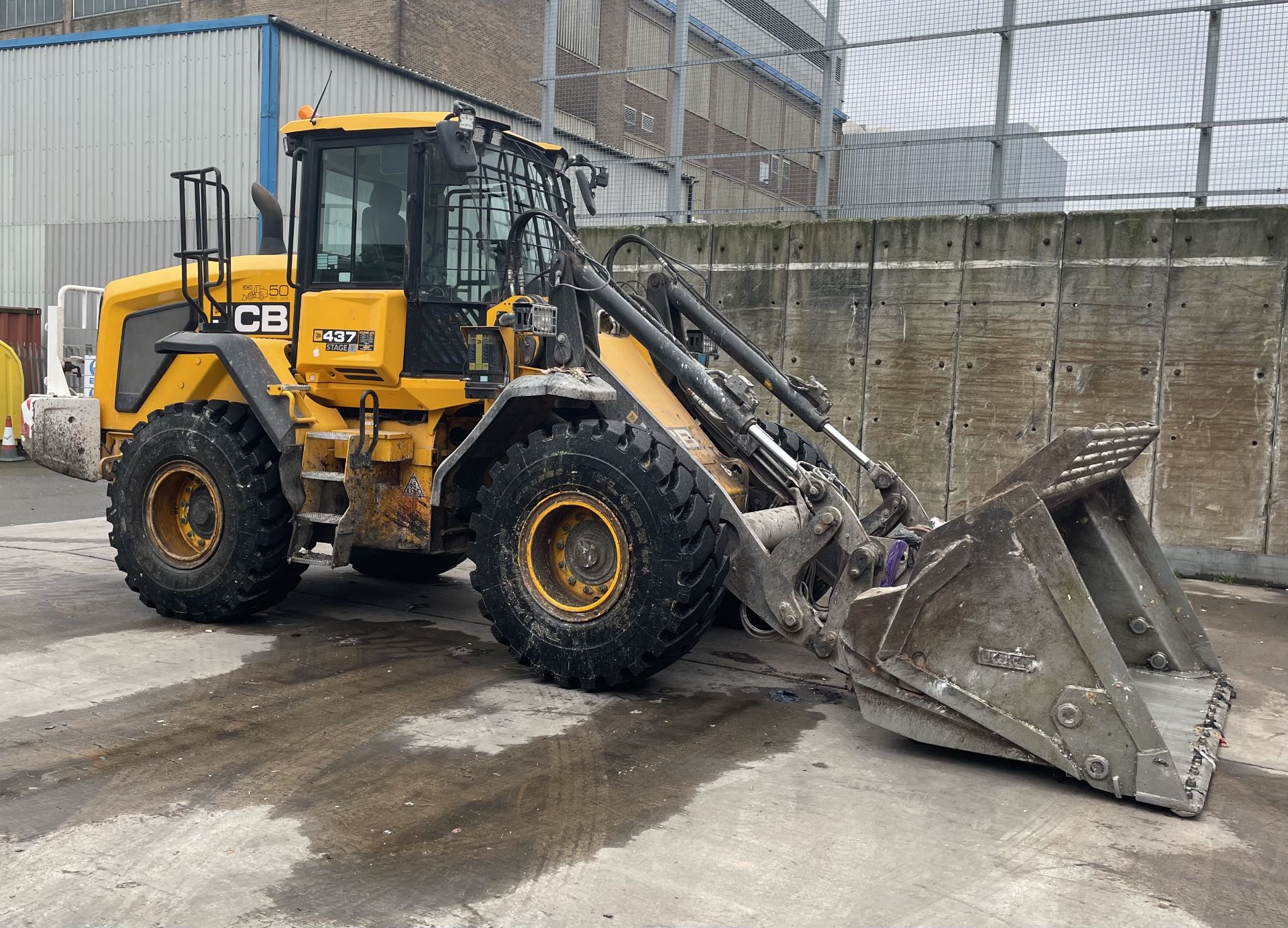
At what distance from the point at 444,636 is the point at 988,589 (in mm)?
3516

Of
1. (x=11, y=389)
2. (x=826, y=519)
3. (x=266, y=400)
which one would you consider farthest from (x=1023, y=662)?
(x=11, y=389)

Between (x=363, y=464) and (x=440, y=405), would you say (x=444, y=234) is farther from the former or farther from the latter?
(x=363, y=464)

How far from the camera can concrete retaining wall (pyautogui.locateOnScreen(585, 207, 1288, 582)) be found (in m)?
9.51

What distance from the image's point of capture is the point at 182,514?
7.52 m

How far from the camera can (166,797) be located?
4477 mm

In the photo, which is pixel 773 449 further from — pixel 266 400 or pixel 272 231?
pixel 272 231

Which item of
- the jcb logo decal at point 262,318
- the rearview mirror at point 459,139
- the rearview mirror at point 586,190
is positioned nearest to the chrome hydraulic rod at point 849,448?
the rearview mirror at point 586,190

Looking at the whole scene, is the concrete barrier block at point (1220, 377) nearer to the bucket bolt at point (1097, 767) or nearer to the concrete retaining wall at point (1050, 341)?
the concrete retaining wall at point (1050, 341)

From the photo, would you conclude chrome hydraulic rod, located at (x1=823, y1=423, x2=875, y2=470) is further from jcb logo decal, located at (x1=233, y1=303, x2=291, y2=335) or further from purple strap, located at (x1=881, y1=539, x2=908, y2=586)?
jcb logo decal, located at (x1=233, y1=303, x2=291, y2=335)

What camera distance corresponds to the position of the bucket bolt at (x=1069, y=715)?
4734 mm

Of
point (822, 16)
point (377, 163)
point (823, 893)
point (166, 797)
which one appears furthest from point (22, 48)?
point (823, 893)

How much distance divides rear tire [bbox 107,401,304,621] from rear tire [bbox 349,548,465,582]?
144 centimetres

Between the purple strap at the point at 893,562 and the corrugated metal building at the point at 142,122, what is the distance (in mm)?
14042

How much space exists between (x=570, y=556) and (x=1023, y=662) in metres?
2.36
